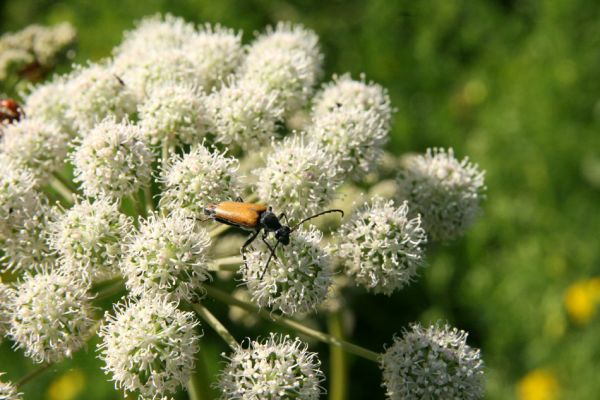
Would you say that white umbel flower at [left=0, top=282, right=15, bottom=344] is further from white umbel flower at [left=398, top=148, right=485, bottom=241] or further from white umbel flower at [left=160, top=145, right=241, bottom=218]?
white umbel flower at [left=398, top=148, right=485, bottom=241]

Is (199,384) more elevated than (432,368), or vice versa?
(432,368)

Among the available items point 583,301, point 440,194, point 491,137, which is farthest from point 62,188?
point 491,137

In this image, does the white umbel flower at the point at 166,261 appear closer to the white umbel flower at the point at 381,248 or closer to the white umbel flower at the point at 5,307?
the white umbel flower at the point at 5,307

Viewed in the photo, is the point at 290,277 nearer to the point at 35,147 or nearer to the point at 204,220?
the point at 204,220

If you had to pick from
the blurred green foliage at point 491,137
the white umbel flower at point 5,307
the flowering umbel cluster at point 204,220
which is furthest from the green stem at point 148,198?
the blurred green foliage at point 491,137

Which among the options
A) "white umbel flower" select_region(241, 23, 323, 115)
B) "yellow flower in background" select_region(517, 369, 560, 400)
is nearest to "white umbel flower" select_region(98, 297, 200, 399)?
"white umbel flower" select_region(241, 23, 323, 115)

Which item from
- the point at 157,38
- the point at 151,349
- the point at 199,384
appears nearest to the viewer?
the point at 151,349

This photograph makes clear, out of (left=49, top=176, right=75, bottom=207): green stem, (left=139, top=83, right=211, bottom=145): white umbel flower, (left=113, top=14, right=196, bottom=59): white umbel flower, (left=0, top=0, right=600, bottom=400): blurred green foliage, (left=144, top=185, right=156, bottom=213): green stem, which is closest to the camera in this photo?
(left=144, top=185, right=156, bottom=213): green stem
